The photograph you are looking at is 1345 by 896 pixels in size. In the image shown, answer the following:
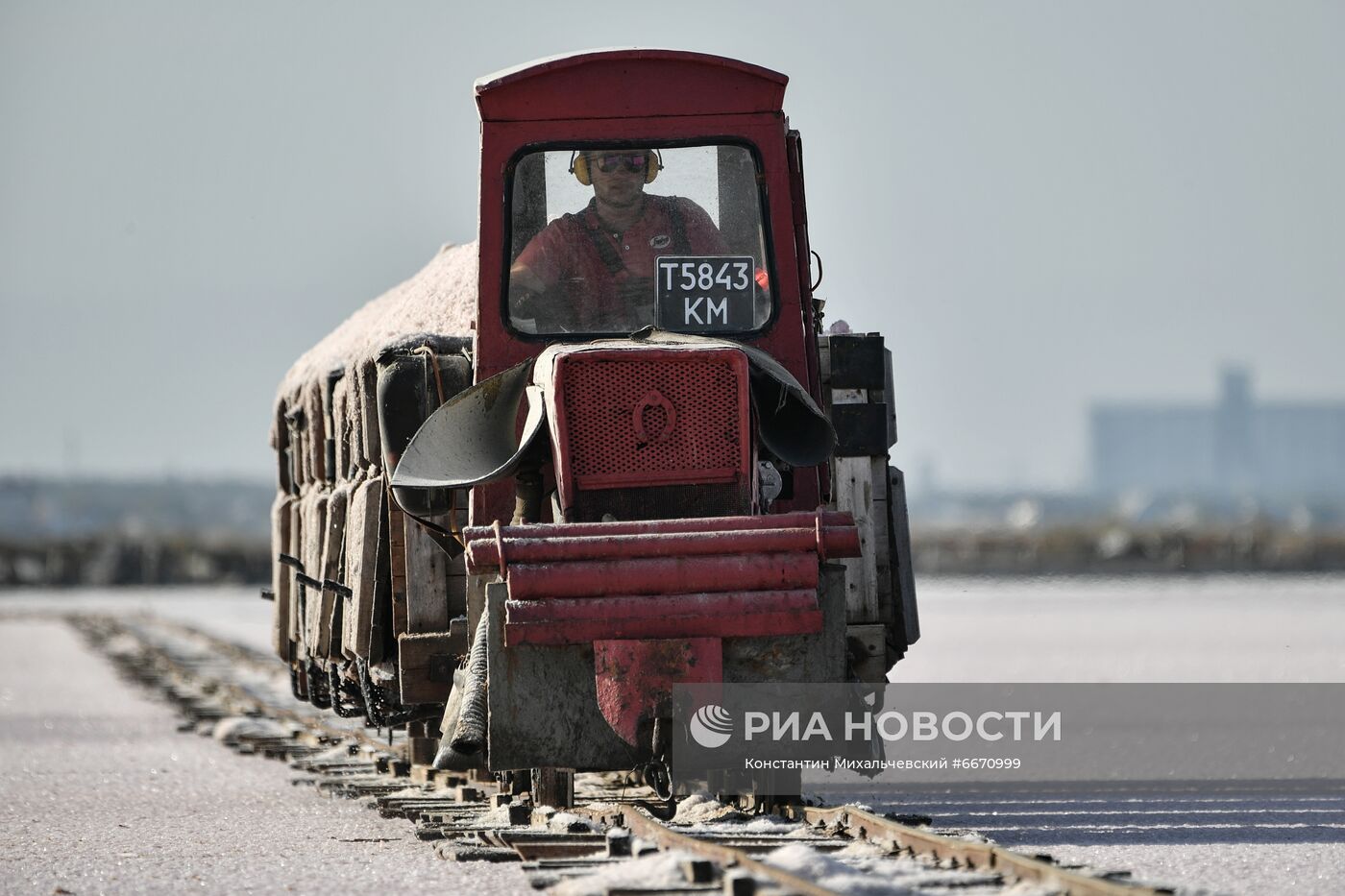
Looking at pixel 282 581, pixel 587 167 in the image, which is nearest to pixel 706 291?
pixel 587 167

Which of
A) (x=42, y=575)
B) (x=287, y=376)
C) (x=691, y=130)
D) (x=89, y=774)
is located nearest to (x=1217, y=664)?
(x=287, y=376)

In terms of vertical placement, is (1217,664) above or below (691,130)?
below

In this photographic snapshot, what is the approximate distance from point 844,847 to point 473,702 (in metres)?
1.53

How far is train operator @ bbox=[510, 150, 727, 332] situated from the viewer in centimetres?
1045

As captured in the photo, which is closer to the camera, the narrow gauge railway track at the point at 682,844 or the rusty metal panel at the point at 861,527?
the narrow gauge railway track at the point at 682,844

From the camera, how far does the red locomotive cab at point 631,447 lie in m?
8.90

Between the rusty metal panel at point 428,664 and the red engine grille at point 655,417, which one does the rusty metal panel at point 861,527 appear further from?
the rusty metal panel at point 428,664

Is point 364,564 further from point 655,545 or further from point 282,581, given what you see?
point 282,581

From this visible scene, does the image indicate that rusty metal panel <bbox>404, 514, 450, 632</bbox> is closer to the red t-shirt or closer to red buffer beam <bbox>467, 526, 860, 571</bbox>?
the red t-shirt

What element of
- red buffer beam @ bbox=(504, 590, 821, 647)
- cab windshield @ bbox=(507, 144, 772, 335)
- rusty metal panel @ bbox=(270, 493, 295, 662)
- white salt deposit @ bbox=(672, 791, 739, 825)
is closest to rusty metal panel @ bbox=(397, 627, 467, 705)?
white salt deposit @ bbox=(672, 791, 739, 825)

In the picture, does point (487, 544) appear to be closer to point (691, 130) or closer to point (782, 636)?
point (782, 636)

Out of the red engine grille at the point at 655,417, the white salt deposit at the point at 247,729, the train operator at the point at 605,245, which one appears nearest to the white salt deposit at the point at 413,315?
the train operator at the point at 605,245

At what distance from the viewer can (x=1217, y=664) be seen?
23.5 metres

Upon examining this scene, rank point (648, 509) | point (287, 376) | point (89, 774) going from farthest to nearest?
1. point (287, 376)
2. point (89, 774)
3. point (648, 509)
